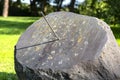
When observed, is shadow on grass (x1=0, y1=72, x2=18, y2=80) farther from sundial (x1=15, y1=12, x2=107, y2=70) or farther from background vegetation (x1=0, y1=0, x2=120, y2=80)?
sundial (x1=15, y1=12, x2=107, y2=70)

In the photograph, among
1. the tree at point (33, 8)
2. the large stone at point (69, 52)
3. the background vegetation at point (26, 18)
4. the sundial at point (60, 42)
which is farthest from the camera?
the tree at point (33, 8)

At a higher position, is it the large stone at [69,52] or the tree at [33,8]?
the large stone at [69,52]

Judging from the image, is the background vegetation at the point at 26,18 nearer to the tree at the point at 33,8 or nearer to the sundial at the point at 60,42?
the tree at the point at 33,8

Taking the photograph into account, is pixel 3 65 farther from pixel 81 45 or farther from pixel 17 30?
pixel 17 30

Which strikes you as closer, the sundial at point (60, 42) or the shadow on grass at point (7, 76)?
the sundial at point (60, 42)

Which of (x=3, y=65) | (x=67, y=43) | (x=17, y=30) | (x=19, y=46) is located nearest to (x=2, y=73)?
(x=3, y=65)

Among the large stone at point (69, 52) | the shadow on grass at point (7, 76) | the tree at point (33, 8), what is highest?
the large stone at point (69, 52)

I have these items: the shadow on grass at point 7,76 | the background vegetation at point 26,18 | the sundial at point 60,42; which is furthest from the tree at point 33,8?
the sundial at point 60,42

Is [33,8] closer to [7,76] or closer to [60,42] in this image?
[7,76]
